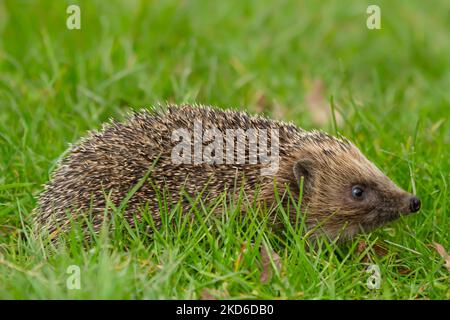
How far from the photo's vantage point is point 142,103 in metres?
9.71

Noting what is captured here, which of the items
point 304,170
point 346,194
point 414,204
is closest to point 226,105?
point 304,170

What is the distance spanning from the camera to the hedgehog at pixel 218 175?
6.95 meters

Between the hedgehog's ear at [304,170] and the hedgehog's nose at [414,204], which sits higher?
the hedgehog's ear at [304,170]

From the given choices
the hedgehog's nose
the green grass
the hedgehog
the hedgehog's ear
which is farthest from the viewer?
the hedgehog's ear

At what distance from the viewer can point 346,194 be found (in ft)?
23.6

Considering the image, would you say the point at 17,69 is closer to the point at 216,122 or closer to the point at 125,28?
the point at 125,28

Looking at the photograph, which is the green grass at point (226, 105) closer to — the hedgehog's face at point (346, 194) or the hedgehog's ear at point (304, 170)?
the hedgehog's face at point (346, 194)

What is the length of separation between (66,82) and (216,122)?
3.17 m

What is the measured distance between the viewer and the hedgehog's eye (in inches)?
281

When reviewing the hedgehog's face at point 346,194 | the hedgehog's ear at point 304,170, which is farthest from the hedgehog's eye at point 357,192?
the hedgehog's ear at point 304,170

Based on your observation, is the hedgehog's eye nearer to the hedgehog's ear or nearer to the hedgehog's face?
the hedgehog's face

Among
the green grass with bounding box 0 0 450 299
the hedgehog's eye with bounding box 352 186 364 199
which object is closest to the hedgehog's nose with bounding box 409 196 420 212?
the green grass with bounding box 0 0 450 299

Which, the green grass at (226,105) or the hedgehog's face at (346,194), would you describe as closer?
the green grass at (226,105)

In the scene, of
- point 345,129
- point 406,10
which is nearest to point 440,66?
point 406,10
